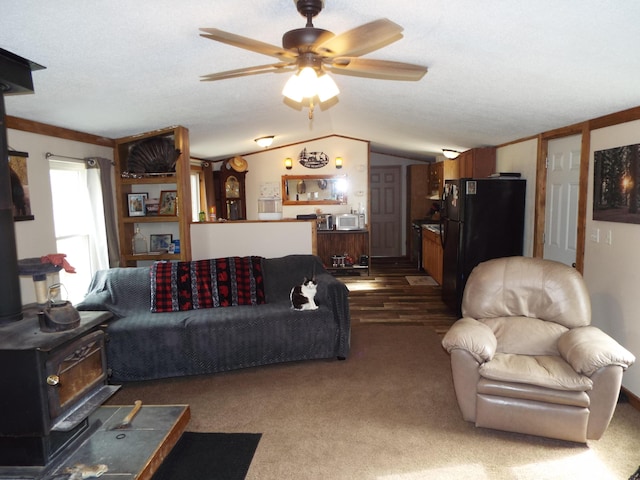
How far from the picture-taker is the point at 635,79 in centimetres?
232

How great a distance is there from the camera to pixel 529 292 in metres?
3.02

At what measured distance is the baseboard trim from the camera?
2.86m

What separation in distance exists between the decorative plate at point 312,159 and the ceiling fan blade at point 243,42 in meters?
5.68

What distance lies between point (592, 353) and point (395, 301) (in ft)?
11.0

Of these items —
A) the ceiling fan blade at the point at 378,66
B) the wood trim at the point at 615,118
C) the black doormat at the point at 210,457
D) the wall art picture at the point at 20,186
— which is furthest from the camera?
the wall art picture at the point at 20,186

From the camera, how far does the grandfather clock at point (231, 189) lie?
7359 millimetres

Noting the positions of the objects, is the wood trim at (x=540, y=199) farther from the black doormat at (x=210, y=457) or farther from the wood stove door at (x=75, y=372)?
the wood stove door at (x=75, y=372)

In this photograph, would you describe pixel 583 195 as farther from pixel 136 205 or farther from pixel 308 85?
pixel 136 205

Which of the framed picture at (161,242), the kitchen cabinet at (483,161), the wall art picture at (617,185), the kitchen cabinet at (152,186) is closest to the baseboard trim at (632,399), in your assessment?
the wall art picture at (617,185)

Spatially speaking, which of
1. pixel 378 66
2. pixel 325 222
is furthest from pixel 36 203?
pixel 325 222

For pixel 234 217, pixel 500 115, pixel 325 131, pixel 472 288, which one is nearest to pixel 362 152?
pixel 325 131

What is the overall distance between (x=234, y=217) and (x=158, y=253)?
116 inches

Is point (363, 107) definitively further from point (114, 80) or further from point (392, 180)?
point (392, 180)

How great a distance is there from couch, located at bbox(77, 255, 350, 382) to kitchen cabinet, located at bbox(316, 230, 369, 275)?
134 inches
